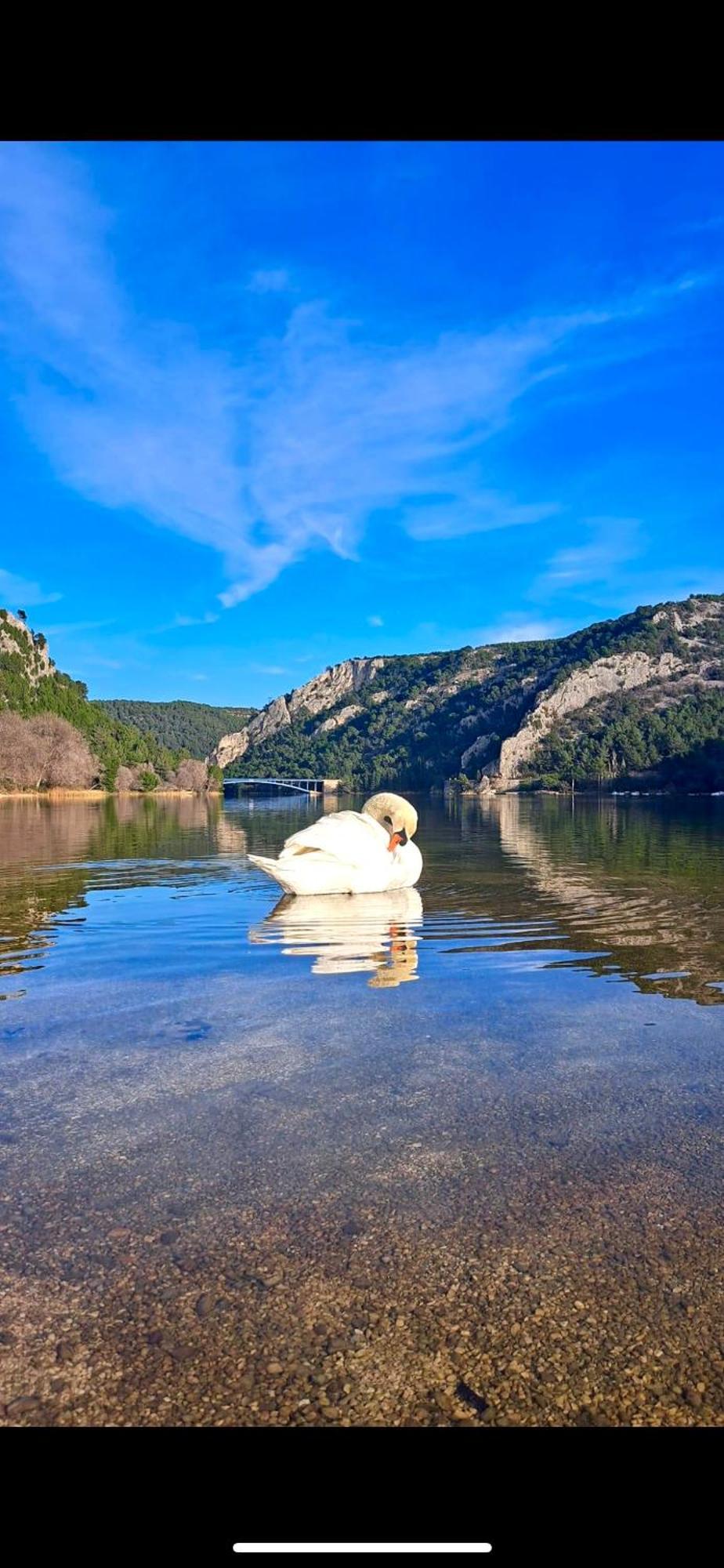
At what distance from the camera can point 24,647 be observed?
170 meters

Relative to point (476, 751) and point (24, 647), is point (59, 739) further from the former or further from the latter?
point (476, 751)

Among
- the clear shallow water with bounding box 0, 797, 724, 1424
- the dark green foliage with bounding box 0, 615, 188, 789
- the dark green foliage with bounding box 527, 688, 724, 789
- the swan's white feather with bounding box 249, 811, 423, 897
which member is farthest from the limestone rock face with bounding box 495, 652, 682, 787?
the clear shallow water with bounding box 0, 797, 724, 1424

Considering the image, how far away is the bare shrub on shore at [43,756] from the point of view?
10688 cm

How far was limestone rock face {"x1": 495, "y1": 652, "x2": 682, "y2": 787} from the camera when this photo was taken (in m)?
178

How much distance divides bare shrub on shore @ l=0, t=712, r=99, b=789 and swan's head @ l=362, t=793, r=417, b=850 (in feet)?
328

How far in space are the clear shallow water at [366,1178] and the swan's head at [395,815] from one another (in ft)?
17.7

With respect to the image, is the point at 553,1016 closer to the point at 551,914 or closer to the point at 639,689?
the point at 551,914

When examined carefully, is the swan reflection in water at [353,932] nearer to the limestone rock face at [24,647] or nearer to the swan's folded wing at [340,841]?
the swan's folded wing at [340,841]

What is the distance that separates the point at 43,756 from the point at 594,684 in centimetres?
11820

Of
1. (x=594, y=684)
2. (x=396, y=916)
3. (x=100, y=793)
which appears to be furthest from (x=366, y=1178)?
(x=594, y=684)

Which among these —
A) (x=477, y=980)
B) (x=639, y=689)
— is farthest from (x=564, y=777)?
(x=477, y=980)

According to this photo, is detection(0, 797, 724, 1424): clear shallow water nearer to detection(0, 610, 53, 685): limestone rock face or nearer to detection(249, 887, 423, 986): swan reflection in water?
detection(249, 887, 423, 986): swan reflection in water
